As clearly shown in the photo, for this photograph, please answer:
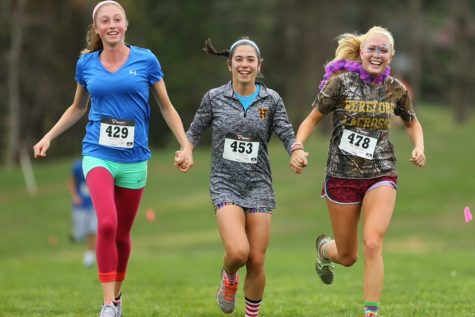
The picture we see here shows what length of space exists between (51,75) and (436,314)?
39975 millimetres

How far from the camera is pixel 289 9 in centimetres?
5241

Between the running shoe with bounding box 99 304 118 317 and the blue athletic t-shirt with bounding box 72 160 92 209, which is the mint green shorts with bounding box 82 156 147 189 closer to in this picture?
the running shoe with bounding box 99 304 118 317

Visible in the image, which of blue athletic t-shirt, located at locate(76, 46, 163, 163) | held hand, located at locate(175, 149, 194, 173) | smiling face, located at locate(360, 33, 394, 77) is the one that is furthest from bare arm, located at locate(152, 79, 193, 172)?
smiling face, located at locate(360, 33, 394, 77)

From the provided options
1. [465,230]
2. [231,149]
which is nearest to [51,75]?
[465,230]

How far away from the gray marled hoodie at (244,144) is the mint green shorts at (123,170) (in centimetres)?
57

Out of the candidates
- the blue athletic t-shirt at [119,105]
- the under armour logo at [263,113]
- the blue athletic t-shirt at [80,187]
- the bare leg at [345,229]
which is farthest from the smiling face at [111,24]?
the blue athletic t-shirt at [80,187]

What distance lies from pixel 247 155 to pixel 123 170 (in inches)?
38.5

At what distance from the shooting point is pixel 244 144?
8430mm

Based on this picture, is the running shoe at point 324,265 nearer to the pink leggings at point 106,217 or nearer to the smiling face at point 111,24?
the pink leggings at point 106,217

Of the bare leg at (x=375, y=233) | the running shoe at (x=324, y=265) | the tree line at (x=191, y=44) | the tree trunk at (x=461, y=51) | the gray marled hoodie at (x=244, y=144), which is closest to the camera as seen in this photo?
the bare leg at (x=375, y=233)

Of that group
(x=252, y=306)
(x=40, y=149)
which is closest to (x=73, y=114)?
(x=40, y=149)

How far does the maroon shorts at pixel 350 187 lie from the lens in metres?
8.47

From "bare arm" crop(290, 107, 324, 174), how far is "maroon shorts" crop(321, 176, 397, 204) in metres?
0.43

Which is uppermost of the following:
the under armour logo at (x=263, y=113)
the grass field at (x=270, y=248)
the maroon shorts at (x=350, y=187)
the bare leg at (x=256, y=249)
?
the under armour logo at (x=263, y=113)
